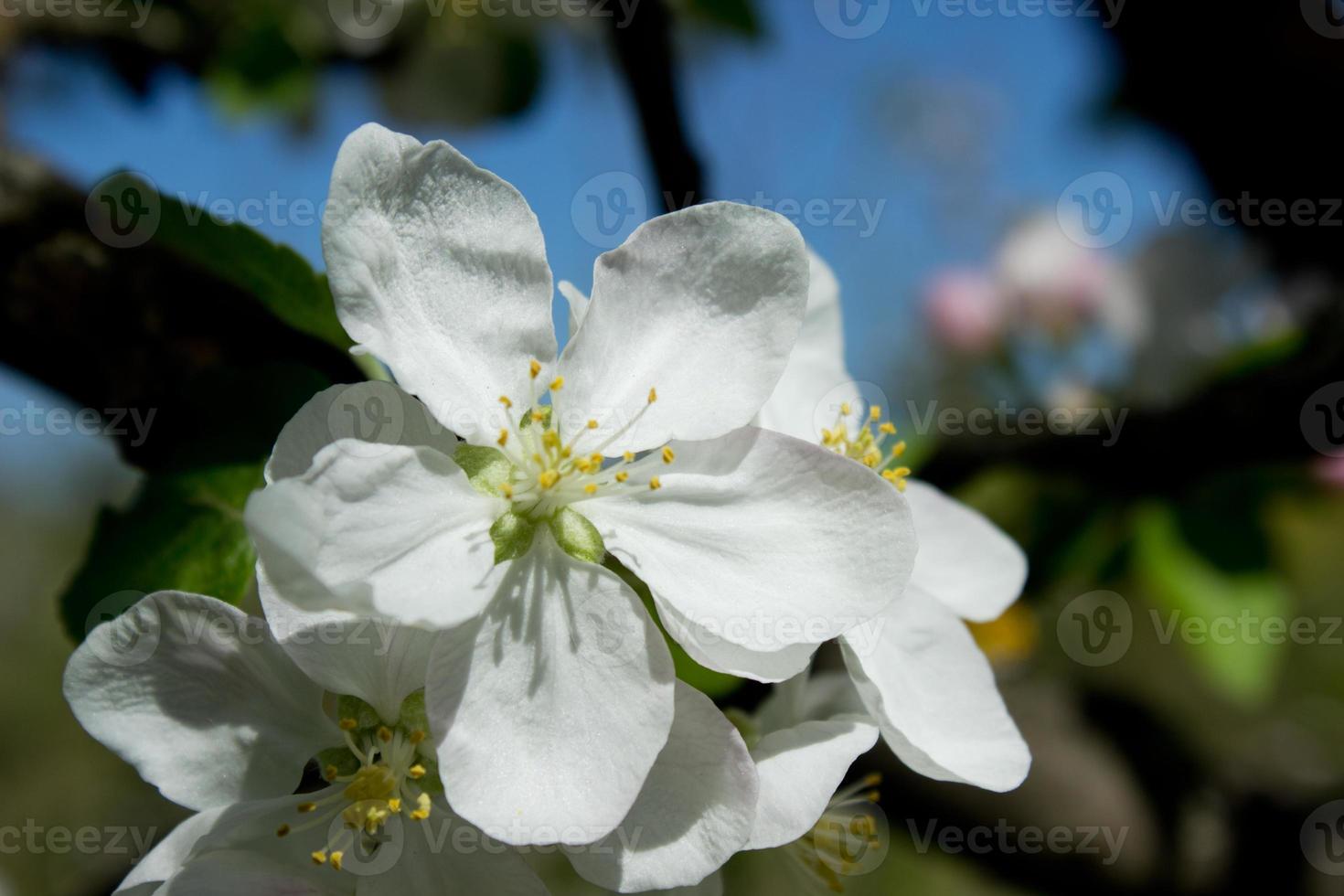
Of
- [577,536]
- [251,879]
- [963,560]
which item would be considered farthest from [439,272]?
[963,560]

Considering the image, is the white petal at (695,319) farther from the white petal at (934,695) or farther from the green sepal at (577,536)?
the white petal at (934,695)

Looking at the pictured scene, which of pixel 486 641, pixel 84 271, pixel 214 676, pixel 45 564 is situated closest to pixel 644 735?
pixel 486 641

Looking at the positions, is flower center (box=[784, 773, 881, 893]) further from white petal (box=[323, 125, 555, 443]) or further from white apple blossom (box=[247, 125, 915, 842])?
white petal (box=[323, 125, 555, 443])

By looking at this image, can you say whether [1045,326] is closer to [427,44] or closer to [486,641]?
[427,44]

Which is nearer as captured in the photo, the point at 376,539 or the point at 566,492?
the point at 376,539

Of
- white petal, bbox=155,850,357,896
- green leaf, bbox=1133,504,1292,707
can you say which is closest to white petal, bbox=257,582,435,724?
Answer: white petal, bbox=155,850,357,896

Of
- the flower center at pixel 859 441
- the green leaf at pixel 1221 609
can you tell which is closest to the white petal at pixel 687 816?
the flower center at pixel 859 441

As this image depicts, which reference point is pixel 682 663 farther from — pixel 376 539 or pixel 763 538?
pixel 376 539
